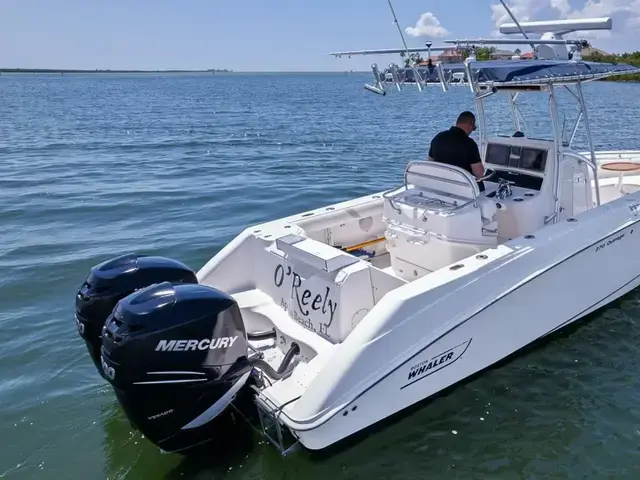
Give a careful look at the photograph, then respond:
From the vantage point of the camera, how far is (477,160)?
5.27 metres

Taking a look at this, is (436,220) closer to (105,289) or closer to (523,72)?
(523,72)

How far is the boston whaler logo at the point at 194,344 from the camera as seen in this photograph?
130 inches

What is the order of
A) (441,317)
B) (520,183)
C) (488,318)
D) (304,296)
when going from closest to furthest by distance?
(441,317), (488,318), (304,296), (520,183)

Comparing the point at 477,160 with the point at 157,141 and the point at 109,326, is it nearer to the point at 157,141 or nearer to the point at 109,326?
the point at 109,326

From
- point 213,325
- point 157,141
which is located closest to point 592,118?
point 157,141

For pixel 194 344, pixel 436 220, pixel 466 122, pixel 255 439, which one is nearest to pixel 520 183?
pixel 466 122

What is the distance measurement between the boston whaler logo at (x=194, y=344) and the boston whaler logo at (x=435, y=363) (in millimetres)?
1281

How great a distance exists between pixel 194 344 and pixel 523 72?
3404 millimetres

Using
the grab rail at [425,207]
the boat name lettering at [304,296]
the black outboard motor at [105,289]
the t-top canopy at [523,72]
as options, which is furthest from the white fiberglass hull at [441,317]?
the t-top canopy at [523,72]

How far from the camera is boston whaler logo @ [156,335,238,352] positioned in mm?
3314

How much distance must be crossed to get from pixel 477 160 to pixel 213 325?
2987 millimetres

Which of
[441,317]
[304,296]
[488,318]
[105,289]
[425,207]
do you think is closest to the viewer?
[105,289]

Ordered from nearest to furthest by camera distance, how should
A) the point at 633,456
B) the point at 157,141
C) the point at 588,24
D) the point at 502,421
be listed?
the point at 633,456, the point at 502,421, the point at 588,24, the point at 157,141

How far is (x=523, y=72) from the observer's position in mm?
4770
